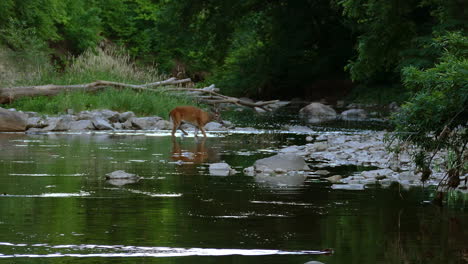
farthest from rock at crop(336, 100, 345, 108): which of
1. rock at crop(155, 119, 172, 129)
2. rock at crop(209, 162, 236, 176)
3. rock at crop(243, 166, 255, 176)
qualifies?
rock at crop(243, 166, 255, 176)

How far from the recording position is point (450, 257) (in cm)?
678

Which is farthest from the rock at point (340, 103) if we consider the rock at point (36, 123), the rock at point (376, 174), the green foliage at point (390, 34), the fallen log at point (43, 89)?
the rock at point (376, 174)

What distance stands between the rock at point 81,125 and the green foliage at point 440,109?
16093 mm

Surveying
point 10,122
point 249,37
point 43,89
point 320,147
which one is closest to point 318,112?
point 43,89

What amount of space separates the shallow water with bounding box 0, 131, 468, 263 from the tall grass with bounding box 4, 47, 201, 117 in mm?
13835

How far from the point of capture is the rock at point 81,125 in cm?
2443

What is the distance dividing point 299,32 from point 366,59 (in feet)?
58.6

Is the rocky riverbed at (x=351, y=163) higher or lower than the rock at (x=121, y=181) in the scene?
higher

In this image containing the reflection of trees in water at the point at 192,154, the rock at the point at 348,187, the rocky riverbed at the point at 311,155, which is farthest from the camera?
the reflection of trees in water at the point at 192,154

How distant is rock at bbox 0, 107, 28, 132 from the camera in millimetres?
23359

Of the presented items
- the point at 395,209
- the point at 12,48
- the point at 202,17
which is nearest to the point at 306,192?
the point at 395,209

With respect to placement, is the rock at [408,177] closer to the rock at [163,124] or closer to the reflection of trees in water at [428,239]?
the reflection of trees in water at [428,239]

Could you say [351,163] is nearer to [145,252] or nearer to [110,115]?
[145,252]

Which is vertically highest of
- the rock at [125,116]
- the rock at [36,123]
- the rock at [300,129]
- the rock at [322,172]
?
the rock at [125,116]
